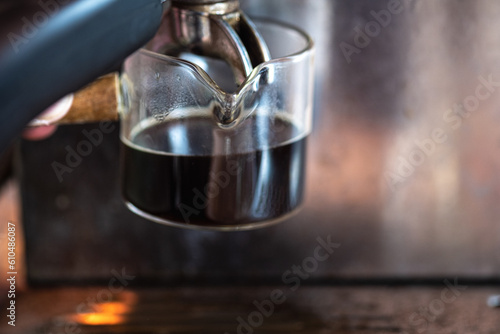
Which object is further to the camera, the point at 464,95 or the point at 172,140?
the point at 464,95

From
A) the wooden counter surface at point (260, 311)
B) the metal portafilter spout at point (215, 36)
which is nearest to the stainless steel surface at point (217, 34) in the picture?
the metal portafilter spout at point (215, 36)

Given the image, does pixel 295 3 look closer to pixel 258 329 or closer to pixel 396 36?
pixel 396 36

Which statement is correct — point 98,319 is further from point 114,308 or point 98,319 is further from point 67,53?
point 67,53

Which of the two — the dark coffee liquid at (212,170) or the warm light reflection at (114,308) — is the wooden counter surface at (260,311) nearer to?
the warm light reflection at (114,308)

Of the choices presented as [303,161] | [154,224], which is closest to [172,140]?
[303,161]

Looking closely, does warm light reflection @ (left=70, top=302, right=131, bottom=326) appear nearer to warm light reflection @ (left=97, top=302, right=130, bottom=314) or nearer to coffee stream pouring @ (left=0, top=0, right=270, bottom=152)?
warm light reflection @ (left=97, top=302, right=130, bottom=314)

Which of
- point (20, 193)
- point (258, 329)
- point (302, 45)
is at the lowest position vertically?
point (258, 329)

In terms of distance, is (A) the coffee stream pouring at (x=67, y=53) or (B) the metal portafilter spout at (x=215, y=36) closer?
(A) the coffee stream pouring at (x=67, y=53)

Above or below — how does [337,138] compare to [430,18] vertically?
below
